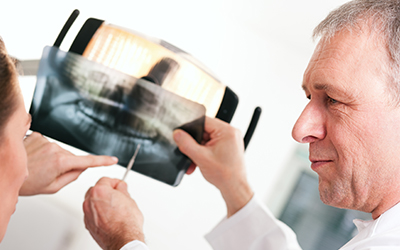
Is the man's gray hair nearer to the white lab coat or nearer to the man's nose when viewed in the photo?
the man's nose

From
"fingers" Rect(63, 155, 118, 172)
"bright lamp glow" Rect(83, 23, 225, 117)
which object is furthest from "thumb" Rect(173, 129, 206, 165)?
"fingers" Rect(63, 155, 118, 172)

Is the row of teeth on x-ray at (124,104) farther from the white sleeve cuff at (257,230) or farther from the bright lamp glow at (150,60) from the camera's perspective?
the white sleeve cuff at (257,230)

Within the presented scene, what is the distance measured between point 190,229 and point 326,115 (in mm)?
1365

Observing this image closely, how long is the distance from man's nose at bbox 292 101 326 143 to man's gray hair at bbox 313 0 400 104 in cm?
16

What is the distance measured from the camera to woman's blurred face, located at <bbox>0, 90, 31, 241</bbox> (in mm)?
726

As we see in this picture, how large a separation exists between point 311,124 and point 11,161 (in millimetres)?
649

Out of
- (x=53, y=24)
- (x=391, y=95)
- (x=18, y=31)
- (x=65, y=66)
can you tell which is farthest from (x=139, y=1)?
(x=391, y=95)

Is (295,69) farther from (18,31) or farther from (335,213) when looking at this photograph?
(18,31)

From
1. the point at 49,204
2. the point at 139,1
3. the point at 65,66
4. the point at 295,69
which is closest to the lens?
the point at 65,66

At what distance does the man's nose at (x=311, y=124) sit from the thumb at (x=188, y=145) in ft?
1.46

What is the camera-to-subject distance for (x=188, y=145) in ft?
4.09

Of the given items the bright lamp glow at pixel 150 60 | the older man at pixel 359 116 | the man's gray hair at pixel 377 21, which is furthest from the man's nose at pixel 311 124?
the bright lamp glow at pixel 150 60

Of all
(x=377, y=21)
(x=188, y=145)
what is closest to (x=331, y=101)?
(x=377, y=21)

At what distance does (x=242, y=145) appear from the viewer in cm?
132
